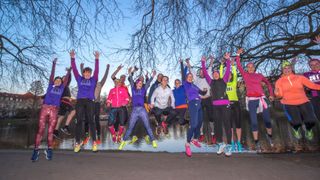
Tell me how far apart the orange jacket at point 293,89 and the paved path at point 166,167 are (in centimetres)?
133

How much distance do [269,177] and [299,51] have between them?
7.94 metres

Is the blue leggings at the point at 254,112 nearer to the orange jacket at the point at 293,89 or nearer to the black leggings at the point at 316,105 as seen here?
the orange jacket at the point at 293,89

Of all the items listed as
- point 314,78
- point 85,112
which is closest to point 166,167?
point 85,112

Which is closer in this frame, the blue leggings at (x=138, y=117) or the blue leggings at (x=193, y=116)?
the blue leggings at (x=193, y=116)

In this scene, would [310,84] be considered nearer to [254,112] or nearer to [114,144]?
[254,112]

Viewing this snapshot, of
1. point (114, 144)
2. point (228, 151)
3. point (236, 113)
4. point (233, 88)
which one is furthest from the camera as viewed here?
point (114, 144)

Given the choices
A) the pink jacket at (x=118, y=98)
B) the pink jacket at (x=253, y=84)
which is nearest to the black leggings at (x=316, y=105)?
the pink jacket at (x=253, y=84)

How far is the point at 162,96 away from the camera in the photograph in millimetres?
7590

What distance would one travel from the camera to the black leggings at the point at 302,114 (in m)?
5.76

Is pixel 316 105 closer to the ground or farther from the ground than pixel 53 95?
closer to the ground

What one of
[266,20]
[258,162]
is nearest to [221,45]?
[266,20]

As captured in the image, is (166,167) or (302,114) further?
(302,114)

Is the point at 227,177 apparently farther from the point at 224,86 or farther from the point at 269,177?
the point at 224,86

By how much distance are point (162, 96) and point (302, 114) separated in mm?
3870
